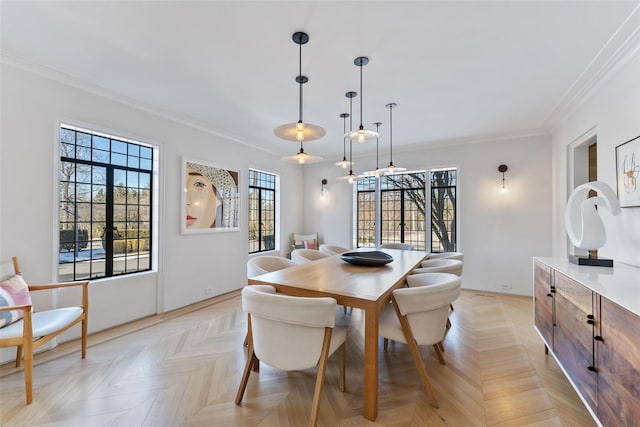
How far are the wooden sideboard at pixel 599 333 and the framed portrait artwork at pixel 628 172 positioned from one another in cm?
55

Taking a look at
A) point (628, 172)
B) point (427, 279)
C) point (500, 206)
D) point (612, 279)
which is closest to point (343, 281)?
point (427, 279)

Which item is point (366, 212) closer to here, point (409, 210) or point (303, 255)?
point (409, 210)

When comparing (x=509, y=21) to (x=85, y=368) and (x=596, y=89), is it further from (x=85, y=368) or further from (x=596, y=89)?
(x=85, y=368)

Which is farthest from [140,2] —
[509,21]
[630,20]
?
[630,20]

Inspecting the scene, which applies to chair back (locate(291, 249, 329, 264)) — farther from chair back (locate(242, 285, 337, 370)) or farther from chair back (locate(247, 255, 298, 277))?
chair back (locate(242, 285, 337, 370))

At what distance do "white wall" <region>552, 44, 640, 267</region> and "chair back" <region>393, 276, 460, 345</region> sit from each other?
60.6 inches

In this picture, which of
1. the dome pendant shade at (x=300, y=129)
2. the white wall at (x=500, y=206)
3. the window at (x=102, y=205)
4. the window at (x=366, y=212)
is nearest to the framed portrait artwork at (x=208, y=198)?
the window at (x=102, y=205)

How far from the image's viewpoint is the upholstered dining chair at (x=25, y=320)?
1.95 meters

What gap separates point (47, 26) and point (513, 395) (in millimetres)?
4452

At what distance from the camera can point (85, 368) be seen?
7.62 feet

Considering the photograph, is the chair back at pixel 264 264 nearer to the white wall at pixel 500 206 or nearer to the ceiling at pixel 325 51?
the ceiling at pixel 325 51

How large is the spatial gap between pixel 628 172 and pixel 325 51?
267 cm

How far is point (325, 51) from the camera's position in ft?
7.50

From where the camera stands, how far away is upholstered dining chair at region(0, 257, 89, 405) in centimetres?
195
